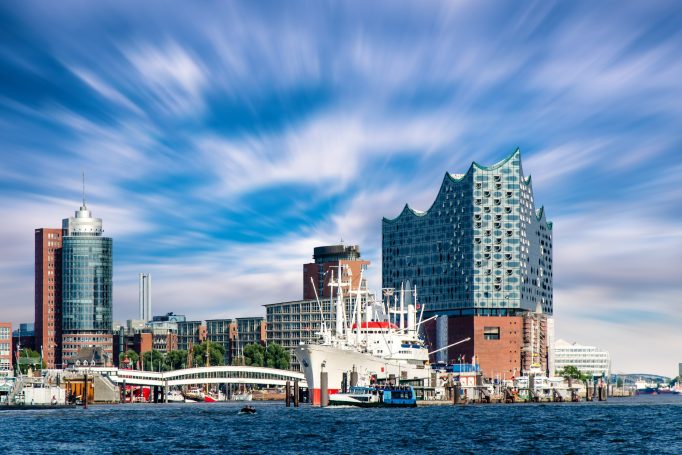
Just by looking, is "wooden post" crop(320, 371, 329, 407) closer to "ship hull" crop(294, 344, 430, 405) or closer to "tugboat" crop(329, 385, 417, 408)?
"tugboat" crop(329, 385, 417, 408)

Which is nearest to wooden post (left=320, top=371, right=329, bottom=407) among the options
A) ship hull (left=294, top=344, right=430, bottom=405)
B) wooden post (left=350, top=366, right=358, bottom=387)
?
wooden post (left=350, top=366, right=358, bottom=387)

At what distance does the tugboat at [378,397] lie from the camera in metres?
179

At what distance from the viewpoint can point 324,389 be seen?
183750mm

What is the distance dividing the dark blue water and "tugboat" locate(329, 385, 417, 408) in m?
6.19

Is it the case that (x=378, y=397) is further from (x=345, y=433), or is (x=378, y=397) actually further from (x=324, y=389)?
(x=345, y=433)

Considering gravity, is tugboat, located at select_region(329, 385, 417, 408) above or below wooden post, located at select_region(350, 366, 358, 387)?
below

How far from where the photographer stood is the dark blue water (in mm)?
104938

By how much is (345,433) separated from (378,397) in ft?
191

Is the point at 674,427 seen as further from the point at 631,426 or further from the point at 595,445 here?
the point at 595,445

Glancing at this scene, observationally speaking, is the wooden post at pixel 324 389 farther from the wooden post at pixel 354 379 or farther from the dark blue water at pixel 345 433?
the dark blue water at pixel 345 433

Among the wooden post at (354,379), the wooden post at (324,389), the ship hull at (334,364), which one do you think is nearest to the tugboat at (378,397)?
the wooden post at (324,389)

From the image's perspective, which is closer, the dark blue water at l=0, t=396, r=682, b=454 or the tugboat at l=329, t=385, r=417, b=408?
the dark blue water at l=0, t=396, r=682, b=454

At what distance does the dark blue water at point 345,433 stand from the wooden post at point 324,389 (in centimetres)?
1142

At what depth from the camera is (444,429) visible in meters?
130
